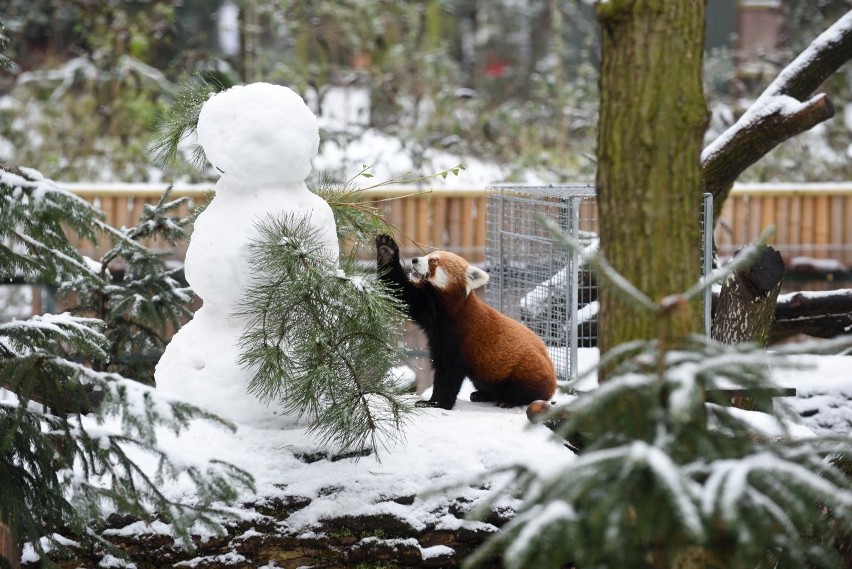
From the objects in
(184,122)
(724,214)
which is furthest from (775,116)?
(724,214)

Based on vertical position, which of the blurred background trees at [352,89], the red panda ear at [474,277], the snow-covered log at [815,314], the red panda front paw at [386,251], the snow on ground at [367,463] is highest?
the blurred background trees at [352,89]

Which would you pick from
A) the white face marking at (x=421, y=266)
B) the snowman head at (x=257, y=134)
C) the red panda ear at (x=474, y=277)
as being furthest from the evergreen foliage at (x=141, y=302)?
the red panda ear at (x=474, y=277)

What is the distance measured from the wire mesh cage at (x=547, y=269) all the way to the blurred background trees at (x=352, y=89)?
3.89 metres

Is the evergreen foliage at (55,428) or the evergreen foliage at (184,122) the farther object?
the evergreen foliage at (184,122)

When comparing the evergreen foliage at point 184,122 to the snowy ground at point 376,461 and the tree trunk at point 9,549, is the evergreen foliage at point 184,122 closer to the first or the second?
the snowy ground at point 376,461

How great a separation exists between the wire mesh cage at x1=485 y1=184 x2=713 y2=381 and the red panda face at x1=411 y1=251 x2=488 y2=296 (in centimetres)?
48

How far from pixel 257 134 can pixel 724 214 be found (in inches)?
214

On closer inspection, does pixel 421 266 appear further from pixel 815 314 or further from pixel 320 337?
pixel 815 314

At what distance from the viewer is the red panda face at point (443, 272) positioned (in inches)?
142

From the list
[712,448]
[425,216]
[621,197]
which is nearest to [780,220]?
[425,216]

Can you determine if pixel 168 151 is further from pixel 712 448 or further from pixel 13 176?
pixel 712 448

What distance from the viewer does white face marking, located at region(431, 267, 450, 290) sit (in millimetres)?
3607

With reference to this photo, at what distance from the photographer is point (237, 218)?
334 centimetres

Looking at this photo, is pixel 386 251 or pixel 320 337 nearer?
pixel 320 337
